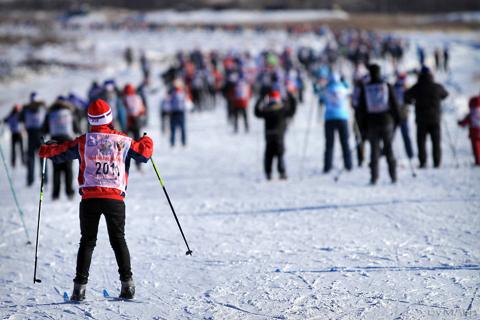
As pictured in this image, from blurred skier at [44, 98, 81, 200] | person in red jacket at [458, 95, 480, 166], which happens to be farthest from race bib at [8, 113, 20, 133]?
person in red jacket at [458, 95, 480, 166]

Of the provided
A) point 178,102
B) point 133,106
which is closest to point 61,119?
point 133,106

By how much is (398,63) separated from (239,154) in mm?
22748

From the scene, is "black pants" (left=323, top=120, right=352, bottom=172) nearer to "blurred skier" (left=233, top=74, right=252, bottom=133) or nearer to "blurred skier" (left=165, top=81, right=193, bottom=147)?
"blurred skier" (left=165, top=81, right=193, bottom=147)

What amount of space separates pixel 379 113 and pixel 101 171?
16.2ft

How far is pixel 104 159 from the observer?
14.8ft

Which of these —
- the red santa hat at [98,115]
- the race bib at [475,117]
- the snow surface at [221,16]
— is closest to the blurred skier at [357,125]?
the race bib at [475,117]

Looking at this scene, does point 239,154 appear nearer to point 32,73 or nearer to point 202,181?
point 202,181

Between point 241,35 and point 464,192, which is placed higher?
point 241,35

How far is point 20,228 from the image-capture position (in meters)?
7.84

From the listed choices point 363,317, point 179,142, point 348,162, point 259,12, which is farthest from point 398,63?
point 259,12

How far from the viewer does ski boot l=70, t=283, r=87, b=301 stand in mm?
4715

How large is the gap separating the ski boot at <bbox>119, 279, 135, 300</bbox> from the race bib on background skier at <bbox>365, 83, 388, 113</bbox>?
→ 15.8ft

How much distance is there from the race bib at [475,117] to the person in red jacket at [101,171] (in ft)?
21.9

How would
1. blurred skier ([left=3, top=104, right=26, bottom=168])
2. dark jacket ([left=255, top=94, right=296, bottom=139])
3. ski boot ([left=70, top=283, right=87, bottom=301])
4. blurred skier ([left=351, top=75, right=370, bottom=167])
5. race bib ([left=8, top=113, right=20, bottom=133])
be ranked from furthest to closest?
race bib ([left=8, top=113, right=20, bottom=133]) < blurred skier ([left=3, top=104, right=26, bottom=168]) < blurred skier ([left=351, top=75, right=370, bottom=167]) < dark jacket ([left=255, top=94, right=296, bottom=139]) < ski boot ([left=70, top=283, right=87, bottom=301])
